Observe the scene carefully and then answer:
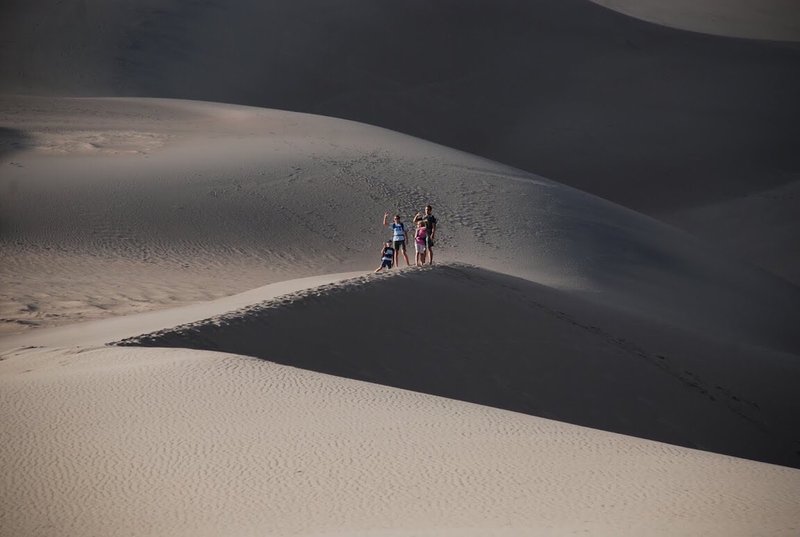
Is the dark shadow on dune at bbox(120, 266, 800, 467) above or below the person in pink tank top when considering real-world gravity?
below

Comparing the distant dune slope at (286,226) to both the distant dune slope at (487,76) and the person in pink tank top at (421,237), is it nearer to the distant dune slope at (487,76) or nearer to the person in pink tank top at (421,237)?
the person in pink tank top at (421,237)

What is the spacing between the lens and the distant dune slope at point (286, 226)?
17.4m

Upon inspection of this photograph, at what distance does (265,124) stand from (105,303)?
45.3 ft

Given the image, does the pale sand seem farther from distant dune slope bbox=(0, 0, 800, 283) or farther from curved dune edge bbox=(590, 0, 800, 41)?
curved dune edge bbox=(590, 0, 800, 41)

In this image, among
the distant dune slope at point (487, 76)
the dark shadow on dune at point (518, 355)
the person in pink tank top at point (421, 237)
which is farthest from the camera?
the distant dune slope at point (487, 76)

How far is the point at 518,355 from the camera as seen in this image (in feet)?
41.3

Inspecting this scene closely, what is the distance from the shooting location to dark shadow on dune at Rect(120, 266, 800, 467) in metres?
10.9

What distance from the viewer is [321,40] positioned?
46.4m

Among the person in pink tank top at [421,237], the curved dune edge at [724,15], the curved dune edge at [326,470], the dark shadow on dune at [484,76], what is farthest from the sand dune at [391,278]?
the curved dune edge at [724,15]

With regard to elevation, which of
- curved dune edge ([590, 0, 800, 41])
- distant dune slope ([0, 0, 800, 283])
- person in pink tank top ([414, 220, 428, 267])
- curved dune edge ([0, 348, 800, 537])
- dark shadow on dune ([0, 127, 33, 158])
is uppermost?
curved dune edge ([590, 0, 800, 41])

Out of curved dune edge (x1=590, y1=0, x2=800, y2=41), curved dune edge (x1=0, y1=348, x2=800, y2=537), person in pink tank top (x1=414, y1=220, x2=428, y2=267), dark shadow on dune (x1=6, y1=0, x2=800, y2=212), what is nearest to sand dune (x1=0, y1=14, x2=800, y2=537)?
curved dune edge (x1=0, y1=348, x2=800, y2=537)

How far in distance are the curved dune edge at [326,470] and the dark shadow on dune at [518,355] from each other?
2.65m

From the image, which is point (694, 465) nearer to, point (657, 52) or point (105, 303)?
point (105, 303)

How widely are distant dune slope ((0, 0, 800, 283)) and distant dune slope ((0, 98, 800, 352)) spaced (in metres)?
12.1
